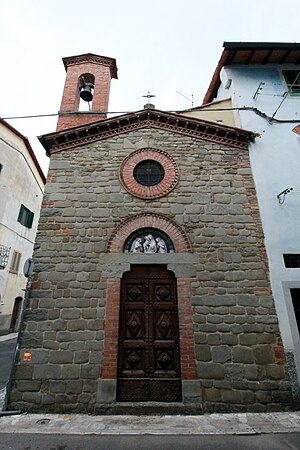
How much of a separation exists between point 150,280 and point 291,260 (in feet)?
11.3

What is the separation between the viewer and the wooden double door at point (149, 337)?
16.6 ft

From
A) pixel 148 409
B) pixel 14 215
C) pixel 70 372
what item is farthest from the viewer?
pixel 14 215

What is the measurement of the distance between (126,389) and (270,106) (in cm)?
878

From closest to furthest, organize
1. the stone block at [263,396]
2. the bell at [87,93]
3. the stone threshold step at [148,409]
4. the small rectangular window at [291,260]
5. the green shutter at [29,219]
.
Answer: the stone threshold step at [148,409] < the stone block at [263,396] < the small rectangular window at [291,260] < the bell at [87,93] < the green shutter at [29,219]

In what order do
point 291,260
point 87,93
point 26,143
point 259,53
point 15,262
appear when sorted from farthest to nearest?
point 26,143 < point 15,262 < point 87,93 < point 259,53 < point 291,260

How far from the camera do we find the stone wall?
16.4 feet

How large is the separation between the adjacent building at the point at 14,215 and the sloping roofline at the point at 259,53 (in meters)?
11.5

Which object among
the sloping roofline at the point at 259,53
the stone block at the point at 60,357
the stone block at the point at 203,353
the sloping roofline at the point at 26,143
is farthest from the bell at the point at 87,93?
the stone block at the point at 203,353

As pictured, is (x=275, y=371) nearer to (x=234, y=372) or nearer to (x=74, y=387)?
(x=234, y=372)

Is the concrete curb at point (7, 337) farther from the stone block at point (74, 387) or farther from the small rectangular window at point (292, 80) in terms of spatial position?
the small rectangular window at point (292, 80)

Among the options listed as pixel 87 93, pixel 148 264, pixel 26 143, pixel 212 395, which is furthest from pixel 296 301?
pixel 26 143

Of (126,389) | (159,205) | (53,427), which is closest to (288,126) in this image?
(159,205)

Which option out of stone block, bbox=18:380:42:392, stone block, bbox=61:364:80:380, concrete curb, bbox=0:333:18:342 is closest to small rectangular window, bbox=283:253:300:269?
stone block, bbox=61:364:80:380

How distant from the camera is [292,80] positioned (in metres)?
8.35
